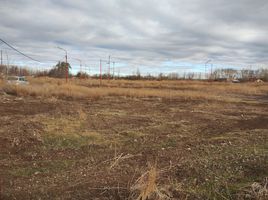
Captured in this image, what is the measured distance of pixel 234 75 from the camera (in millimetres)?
103938

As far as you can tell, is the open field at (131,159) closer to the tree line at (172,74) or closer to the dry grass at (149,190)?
the dry grass at (149,190)

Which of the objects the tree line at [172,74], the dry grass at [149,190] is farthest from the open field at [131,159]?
the tree line at [172,74]

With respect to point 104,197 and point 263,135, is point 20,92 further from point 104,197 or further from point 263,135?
point 104,197

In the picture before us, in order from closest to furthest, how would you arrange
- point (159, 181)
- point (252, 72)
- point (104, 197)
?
1. point (104, 197)
2. point (159, 181)
3. point (252, 72)

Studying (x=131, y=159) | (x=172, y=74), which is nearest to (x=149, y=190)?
(x=131, y=159)

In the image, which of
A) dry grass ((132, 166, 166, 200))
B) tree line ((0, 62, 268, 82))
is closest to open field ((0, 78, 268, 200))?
dry grass ((132, 166, 166, 200))

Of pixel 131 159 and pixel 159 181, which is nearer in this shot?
pixel 159 181

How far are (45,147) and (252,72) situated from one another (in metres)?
104

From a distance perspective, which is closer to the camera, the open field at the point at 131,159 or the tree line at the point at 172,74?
the open field at the point at 131,159

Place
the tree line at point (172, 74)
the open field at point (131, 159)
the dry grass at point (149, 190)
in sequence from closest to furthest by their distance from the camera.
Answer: the dry grass at point (149, 190) < the open field at point (131, 159) < the tree line at point (172, 74)

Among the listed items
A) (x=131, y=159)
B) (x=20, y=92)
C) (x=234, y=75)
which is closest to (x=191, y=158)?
(x=131, y=159)

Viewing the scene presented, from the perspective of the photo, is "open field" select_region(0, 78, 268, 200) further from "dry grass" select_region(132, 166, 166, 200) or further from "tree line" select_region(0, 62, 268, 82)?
"tree line" select_region(0, 62, 268, 82)

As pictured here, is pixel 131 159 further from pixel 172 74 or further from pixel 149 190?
pixel 172 74

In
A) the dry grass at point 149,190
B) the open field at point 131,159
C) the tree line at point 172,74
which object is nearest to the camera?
the dry grass at point 149,190
